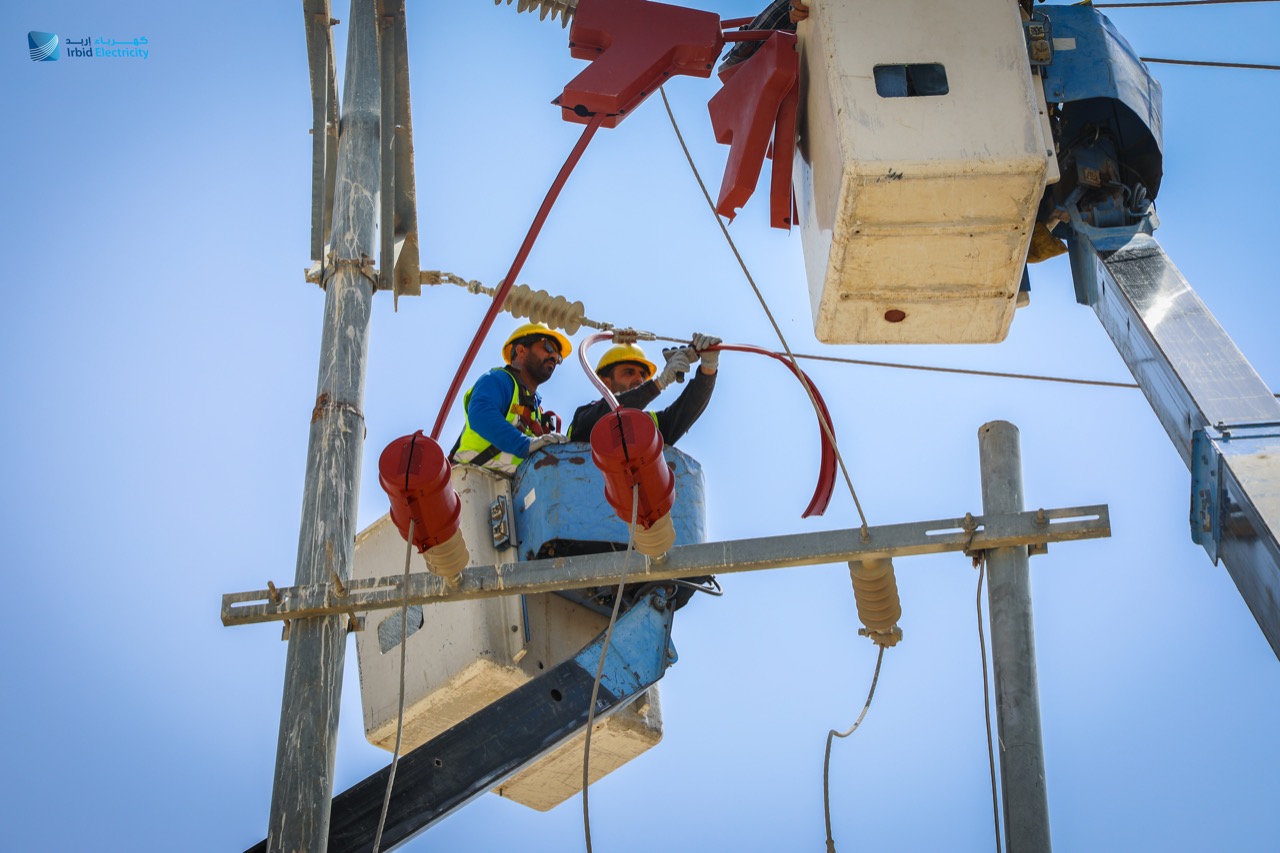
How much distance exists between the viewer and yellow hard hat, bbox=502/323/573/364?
7270mm

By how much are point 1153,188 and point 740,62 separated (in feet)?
4.92

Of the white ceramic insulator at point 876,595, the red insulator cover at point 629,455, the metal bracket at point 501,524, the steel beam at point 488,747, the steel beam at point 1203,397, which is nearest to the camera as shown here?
the red insulator cover at point 629,455

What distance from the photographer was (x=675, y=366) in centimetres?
657

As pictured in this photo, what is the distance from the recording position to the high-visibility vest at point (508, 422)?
6.63 m

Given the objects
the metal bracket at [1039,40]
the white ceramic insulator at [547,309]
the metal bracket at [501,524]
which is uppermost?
the metal bracket at [1039,40]

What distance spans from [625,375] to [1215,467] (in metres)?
3.50

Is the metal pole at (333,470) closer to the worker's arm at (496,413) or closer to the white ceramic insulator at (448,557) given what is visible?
the white ceramic insulator at (448,557)

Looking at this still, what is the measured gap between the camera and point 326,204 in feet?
17.6

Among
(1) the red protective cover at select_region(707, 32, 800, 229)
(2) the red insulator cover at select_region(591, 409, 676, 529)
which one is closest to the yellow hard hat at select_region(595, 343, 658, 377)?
(1) the red protective cover at select_region(707, 32, 800, 229)

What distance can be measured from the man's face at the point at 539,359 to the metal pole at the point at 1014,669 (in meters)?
3.30

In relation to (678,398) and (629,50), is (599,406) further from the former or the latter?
(629,50)

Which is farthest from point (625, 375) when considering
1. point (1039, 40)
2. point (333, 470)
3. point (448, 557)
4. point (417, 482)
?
point (417, 482)

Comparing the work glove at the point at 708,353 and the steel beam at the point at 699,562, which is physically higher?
the work glove at the point at 708,353

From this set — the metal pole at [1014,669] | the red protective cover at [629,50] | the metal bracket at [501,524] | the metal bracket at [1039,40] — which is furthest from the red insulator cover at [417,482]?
the metal bracket at [1039,40]
